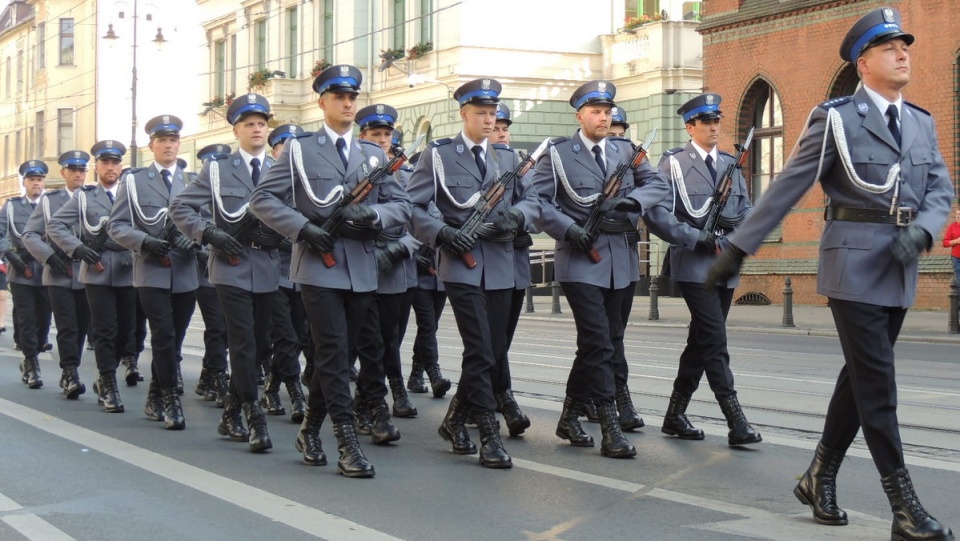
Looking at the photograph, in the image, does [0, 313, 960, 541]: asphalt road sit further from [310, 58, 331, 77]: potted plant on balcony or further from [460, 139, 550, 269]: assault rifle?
[310, 58, 331, 77]: potted plant on balcony

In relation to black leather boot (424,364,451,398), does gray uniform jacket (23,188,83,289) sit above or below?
above

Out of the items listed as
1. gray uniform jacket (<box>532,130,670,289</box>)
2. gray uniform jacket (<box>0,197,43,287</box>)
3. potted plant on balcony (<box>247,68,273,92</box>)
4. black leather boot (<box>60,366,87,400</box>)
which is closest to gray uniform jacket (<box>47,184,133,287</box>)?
black leather boot (<box>60,366,87,400</box>)

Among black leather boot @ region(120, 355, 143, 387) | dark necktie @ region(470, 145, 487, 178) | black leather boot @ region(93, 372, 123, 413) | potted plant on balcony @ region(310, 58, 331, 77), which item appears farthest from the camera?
potted plant on balcony @ region(310, 58, 331, 77)

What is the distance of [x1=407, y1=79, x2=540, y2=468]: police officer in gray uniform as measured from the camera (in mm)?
8664

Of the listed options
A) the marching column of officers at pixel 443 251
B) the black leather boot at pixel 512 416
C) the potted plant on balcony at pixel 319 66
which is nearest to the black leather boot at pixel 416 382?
the marching column of officers at pixel 443 251

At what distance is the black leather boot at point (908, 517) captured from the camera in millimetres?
6004

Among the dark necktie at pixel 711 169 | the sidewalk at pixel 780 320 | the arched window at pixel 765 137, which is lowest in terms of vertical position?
the sidewalk at pixel 780 320

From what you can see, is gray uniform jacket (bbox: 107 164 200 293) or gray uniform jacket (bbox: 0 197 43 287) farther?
gray uniform jacket (bbox: 0 197 43 287)

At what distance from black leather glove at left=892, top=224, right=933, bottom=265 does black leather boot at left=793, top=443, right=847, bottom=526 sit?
39.3 inches

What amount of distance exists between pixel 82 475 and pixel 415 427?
110 inches

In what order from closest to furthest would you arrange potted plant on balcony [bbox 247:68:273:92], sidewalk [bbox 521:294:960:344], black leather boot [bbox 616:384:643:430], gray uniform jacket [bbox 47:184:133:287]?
black leather boot [bbox 616:384:643:430], gray uniform jacket [bbox 47:184:133:287], sidewalk [bbox 521:294:960:344], potted plant on balcony [bbox 247:68:273:92]

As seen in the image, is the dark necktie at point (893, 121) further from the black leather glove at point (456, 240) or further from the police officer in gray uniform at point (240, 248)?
the police officer in gray uniform at point (240, 248)

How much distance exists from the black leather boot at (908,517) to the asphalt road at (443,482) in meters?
0.30

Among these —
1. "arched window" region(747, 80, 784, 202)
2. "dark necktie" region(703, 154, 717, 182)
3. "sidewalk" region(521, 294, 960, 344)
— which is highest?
"arched window" region(747, 80, 784, 202)
